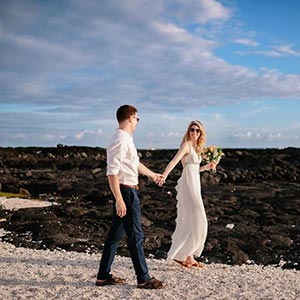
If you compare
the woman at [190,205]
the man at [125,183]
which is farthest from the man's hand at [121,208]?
the woman at [190,205]

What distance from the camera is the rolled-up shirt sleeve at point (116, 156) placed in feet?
26.3

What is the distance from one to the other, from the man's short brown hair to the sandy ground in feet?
8.50

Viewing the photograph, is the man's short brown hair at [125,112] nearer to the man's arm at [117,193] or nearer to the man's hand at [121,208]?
the man's arm at [117,193]

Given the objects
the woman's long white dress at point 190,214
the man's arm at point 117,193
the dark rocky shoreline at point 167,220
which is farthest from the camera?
the dark rocky shoreline at point 167,220

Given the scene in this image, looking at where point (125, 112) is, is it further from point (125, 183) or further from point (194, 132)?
point (194, 132)

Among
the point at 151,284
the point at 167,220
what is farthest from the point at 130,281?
the point at 167,220

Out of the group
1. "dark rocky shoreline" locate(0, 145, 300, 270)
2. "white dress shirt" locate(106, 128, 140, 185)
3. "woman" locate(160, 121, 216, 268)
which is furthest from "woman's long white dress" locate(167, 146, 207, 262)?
"dark rocky shoreline" locate(0, 145, 300, 270)

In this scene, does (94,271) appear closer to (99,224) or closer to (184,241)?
(184,241)

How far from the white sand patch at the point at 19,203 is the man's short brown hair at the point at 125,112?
13.6 metres

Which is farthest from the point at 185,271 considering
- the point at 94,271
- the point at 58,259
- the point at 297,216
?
the point at 297,216

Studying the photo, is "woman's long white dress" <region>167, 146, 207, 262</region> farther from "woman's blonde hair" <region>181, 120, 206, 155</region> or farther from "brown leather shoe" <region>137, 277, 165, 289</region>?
"brown leather shoe" <region>137, 277, 165, 289</region>

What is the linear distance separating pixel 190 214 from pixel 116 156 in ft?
8.87

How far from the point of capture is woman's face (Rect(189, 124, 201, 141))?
33.7ft

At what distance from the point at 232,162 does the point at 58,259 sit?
3538cm
